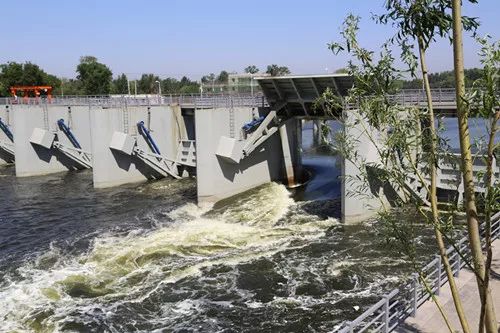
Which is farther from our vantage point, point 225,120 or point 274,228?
point 225,120

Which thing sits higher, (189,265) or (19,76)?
(19,76)

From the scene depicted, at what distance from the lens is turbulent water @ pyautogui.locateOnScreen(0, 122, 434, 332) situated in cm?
1470

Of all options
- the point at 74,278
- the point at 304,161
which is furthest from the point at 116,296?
the point at 304,161

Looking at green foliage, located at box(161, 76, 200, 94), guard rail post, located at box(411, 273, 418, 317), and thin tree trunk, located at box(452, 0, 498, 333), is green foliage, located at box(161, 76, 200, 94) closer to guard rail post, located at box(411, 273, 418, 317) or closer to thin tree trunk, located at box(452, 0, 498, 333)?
guard rail post, located at box(411, 273, 418, 317)

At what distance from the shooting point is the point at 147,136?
35344 millimetres

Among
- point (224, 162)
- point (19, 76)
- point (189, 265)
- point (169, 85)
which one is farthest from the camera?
point (169, 85)

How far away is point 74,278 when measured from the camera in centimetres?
1794

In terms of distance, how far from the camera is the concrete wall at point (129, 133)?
34094 mm

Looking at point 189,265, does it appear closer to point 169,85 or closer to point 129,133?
point 129,133

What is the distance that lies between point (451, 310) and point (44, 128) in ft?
131

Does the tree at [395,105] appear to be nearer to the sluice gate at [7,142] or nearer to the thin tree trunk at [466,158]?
the thin tree trunk at [466,158]

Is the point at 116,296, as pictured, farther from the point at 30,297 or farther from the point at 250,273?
the point at 250,273

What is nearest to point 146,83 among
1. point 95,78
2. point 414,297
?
point 95,78

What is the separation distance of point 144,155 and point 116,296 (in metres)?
19.4
